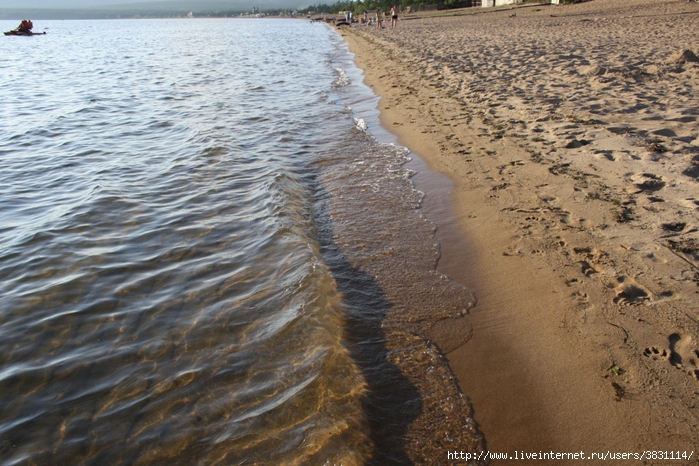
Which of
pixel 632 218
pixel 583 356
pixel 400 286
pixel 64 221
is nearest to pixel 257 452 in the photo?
pixel 400 286

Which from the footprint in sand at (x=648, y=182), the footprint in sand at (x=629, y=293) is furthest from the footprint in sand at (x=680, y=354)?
the footprint in sand at (x=648, y=182)

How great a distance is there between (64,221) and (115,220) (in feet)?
2.22

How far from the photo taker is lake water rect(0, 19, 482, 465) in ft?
9.09

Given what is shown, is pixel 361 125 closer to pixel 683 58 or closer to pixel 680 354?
pixel 683 58

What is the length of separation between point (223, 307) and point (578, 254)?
11.1ft

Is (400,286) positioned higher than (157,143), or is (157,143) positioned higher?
(157,143)

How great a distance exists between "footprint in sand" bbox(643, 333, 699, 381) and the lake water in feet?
4.50

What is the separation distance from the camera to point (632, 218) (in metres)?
4.54

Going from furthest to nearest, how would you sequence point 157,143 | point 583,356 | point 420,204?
point 157,143 → point 420,204 → point 583,356

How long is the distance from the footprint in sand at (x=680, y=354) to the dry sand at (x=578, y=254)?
0.01 metres

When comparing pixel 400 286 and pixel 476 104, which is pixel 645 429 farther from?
pixel 476 104

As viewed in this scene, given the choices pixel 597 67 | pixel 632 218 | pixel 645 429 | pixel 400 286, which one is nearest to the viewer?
pixel 645 429

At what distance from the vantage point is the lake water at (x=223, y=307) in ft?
9.09

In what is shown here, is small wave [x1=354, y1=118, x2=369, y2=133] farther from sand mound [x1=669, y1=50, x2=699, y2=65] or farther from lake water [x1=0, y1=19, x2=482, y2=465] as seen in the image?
sand mound [x1=669, y1=50, x2=699, y2=65]
